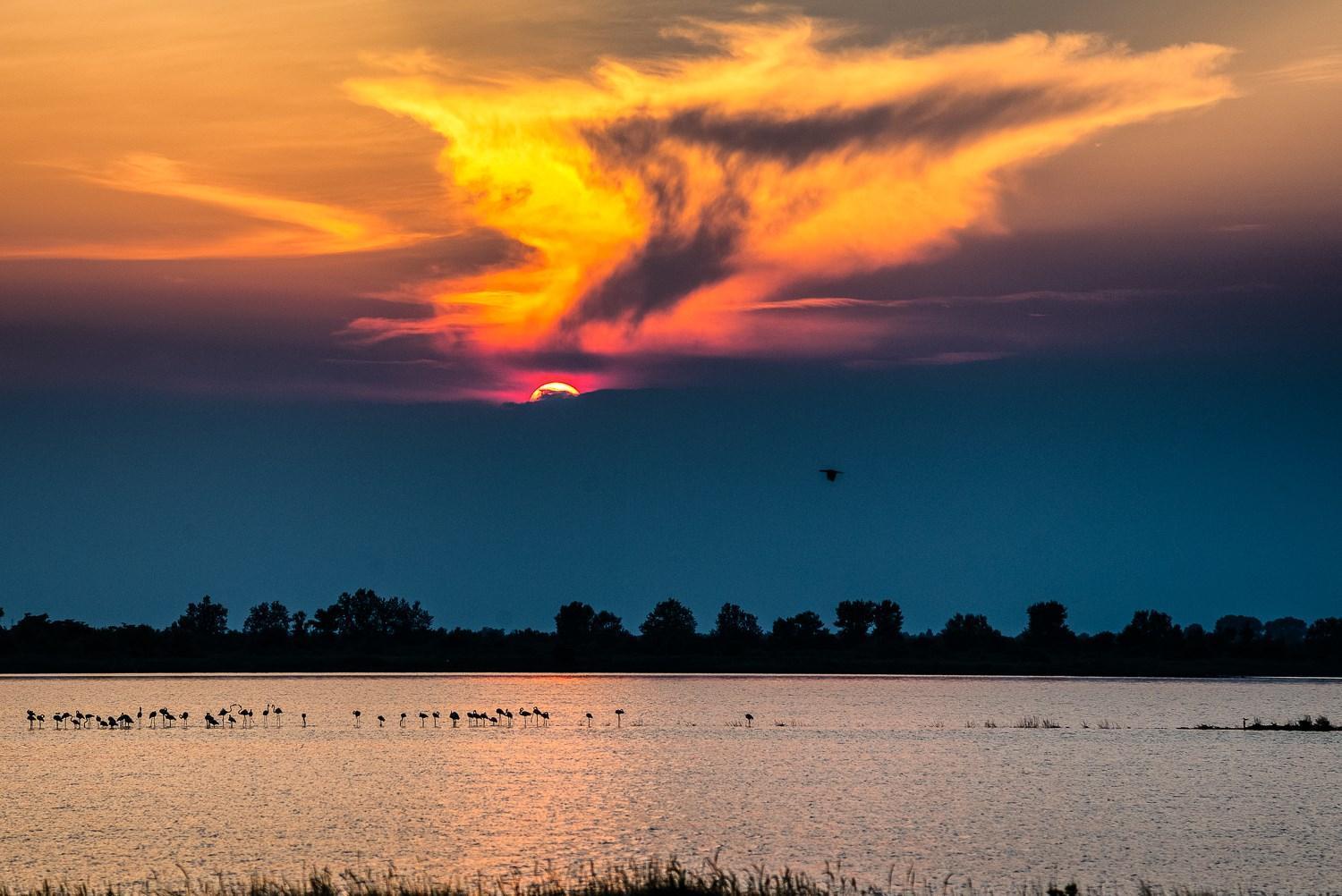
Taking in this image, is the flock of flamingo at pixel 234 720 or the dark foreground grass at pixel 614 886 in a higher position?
the flock of flamingo at pixel 234 720

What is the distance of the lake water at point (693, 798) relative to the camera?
4481 centimetres

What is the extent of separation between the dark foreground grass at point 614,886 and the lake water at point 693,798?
143 cm

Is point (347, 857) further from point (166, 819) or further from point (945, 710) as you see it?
point (945, 710)

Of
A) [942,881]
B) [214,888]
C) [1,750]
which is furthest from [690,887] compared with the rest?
[1,750]

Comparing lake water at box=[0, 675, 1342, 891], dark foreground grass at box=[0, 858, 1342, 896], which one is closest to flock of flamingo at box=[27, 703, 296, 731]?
lake water at box=[0, 675, 1342, 891]

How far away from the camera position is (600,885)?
114 ft

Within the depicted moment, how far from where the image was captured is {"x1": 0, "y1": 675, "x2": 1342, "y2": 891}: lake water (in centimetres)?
4481

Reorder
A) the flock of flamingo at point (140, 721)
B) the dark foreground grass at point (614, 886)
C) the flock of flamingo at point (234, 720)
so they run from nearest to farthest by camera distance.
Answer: the dark foreground grass at point (614, 886), the flock of flamingo at point (140, 721), the flock of flamingo at point (234, 720)

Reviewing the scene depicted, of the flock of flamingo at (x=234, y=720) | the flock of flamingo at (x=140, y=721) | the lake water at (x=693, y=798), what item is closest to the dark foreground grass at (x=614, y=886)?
the lake water at (x=693, y=798)

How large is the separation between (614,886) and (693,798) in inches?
1133

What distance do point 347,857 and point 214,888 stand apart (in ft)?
23.3

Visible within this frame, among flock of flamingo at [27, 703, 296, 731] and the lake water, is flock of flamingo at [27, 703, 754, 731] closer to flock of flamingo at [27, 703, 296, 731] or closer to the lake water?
flock of flamingo at [27, 703, 296, 731]

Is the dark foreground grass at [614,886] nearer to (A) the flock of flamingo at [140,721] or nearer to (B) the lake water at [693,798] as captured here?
(B) the lake water at [693,798]

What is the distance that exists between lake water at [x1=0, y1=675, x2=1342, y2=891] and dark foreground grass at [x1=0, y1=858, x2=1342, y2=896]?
1.43 m
